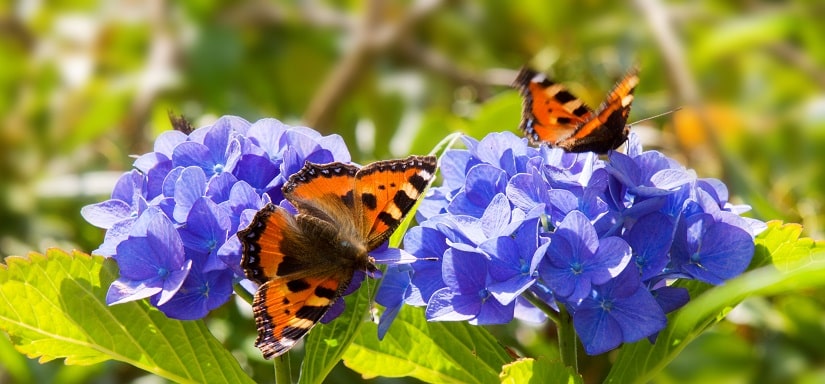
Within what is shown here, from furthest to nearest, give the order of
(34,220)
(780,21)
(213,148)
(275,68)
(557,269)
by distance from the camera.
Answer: (275,68) → (780,21) → (34,220) → (213,148) → (557,269)

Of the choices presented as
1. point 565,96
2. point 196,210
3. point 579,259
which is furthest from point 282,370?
point 565,96

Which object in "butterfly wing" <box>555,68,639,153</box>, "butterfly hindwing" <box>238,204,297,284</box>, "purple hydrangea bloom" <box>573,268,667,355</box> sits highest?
"butterfly wing" <box>555,68,639,153</box>

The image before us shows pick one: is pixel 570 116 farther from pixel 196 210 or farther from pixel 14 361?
pixel 14 361

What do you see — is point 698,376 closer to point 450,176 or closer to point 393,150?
point 393,150

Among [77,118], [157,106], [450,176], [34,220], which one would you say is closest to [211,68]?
[157,106]

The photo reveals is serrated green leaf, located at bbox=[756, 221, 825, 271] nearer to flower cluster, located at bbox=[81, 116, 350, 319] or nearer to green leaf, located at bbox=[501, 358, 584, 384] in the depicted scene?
green leaf, located at bbox=[501, 358, 584, 384]

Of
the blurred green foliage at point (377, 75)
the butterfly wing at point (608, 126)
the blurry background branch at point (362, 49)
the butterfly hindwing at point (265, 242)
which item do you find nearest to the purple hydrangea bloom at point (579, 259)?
the butterfly wing at point (608, 126)

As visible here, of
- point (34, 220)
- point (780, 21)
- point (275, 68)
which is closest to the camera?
point (34, 220)

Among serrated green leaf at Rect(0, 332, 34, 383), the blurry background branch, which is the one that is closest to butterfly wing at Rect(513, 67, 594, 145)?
serrated green leaf at Rect(0, 332, 34, 383)
